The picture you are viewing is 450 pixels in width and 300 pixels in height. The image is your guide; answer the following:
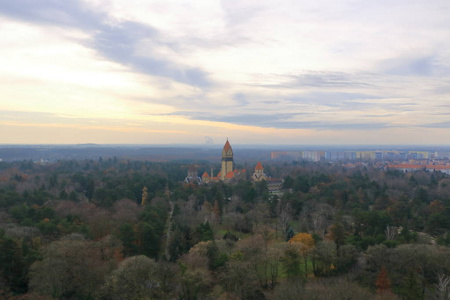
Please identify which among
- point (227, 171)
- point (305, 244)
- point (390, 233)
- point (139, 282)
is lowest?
point (390, 233)

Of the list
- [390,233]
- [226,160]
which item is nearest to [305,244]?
[390,233]

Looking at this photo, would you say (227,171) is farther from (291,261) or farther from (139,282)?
(139,282)

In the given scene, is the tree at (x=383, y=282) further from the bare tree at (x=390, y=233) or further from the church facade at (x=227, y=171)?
the church facade at (x=227, y=171)

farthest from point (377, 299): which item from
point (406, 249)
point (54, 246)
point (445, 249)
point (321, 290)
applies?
point (54, 246)

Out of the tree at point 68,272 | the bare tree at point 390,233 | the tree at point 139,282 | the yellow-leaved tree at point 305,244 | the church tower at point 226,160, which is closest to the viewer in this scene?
the tree at point 139,282

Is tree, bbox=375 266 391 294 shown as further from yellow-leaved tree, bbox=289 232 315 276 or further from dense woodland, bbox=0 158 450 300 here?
yellow-leaved tree, bbox=289 232 315 276

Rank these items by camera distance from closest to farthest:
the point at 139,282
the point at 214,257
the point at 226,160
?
the point at 139,282, the point at 214,257, the point at 226,160

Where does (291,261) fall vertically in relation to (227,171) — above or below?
below

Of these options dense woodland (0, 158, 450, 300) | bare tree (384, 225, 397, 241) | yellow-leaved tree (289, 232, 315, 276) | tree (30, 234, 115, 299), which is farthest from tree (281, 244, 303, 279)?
tree (30, 234, 115, 299)

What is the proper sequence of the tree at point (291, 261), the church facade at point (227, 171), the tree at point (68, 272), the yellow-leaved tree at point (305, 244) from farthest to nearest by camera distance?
the church facade at point (227, 171)
the yellow-leaved tree at point (305, 244)
the tree at point (291, 261)
the tree at point (68, 272)

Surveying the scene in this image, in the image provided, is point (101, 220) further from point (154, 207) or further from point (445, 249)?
point (445, 249)

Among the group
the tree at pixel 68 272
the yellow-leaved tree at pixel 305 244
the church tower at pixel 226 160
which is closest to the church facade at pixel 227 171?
the church tower at pixel 226 160
